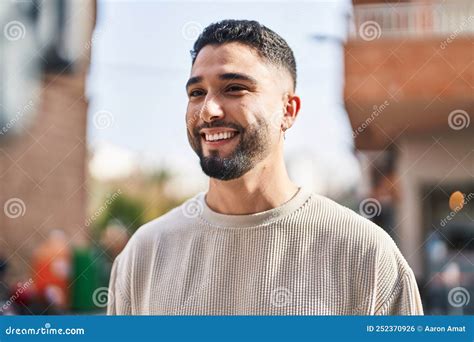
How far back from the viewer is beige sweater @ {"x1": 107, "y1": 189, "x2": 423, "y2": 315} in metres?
1.83

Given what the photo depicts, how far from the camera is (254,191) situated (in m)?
1.94

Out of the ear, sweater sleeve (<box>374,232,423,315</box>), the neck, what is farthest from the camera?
the ear

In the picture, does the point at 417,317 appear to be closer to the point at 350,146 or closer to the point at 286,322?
the point at 286,322

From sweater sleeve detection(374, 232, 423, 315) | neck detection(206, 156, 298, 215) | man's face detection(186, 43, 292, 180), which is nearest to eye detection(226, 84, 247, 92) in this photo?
man's face detection(186, 43, 292, 180)

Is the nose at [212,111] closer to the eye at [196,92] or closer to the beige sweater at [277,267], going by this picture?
the eye at [196,92]

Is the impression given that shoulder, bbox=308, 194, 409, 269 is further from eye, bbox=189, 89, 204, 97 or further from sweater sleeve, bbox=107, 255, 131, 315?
sweater sleeve, bbox=107, 255, 131, 315

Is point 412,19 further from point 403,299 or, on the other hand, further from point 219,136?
point 403,299

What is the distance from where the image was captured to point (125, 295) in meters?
1.97

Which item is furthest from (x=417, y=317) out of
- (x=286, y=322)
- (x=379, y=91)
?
(x=379, y=91)

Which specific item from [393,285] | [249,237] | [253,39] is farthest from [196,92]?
[393,285]

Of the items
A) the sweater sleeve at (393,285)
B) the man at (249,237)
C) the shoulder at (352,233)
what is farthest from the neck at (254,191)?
the sweater sleeve at (393,285)

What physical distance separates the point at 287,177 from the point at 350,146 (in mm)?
469

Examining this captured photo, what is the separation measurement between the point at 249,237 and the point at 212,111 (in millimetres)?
426

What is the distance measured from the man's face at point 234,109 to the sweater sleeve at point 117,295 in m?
0.46
